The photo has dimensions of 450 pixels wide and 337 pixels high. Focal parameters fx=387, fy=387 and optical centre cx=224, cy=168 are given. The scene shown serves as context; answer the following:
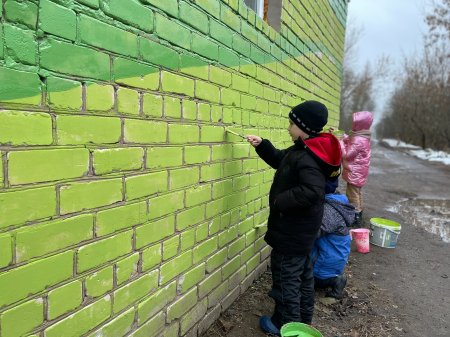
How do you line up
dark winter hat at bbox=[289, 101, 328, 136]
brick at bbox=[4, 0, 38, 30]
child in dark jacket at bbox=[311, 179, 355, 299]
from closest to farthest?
brick at bbox=[4, 0, 38, 30]
dark winter hat at bbox=[289, 101, 328, 136]
child in dark jacket at bbox=[311, 179, 355, 299]

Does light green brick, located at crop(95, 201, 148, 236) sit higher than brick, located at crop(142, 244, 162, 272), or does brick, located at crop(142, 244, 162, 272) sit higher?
light green brick, located at crop(95, 201, 148, 236)

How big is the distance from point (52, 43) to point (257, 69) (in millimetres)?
2095

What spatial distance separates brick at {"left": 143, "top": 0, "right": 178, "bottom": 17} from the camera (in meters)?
1.90

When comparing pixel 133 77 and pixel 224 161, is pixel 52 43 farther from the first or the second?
pixel 224 161

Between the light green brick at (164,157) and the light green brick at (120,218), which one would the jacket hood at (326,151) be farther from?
the light green brick at (120,218)

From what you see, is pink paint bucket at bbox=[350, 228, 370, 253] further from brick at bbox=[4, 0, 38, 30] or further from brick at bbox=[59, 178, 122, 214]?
brick at bbox=[4, 0, 38, 30]

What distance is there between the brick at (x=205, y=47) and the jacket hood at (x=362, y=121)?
391 centimetres

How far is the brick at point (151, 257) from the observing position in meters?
2.00

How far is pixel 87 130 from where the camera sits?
5.14ft

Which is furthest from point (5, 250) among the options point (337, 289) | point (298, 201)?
point (337, 289)

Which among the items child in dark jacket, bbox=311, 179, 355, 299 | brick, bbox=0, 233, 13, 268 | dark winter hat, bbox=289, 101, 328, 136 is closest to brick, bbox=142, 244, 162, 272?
brick, bbox=0, 233, 13, 268

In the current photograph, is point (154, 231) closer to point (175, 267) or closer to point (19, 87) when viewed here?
point (175, 267)

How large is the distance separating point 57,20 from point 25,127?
16.0 inches

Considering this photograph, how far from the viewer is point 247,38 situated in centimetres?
299
